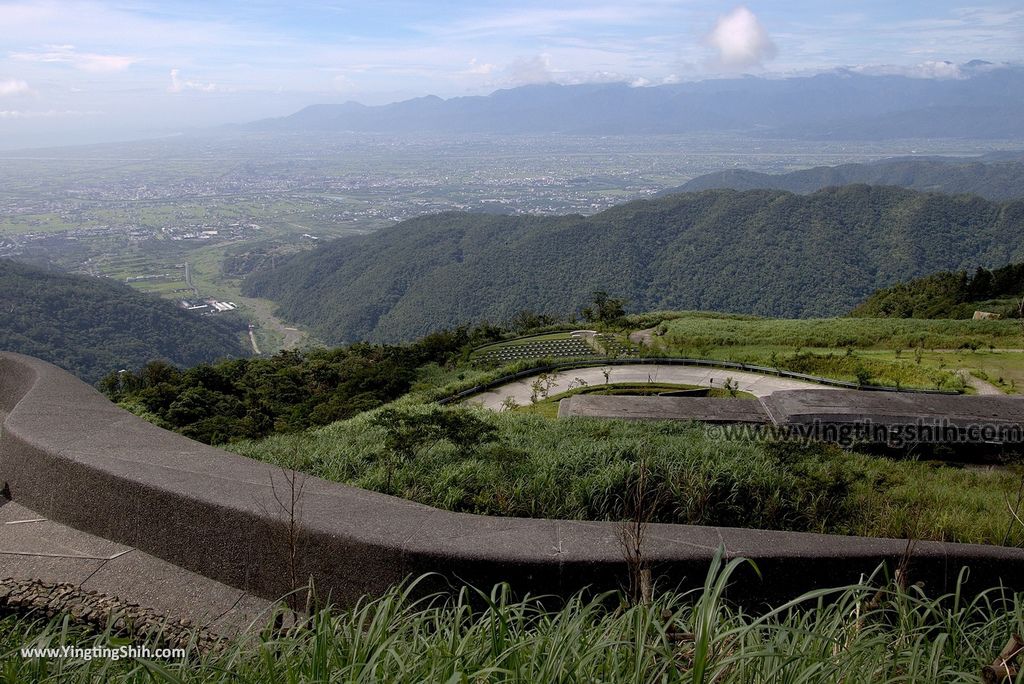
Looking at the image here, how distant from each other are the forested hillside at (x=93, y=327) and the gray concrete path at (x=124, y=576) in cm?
3395

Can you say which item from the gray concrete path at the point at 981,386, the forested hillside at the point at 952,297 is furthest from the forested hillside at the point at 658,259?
the gray concrete path at the point at 981,386

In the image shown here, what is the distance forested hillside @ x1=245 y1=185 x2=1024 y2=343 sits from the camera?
6931cm

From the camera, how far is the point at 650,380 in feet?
42.8

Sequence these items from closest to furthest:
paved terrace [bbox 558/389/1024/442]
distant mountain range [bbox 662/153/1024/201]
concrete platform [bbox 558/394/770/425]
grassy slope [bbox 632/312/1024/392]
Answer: paved terrace [bbox 558/389/1024/442], concrete platform [bbox 558/394/770/425], grassy slope [bbox 632/312/1024/392], distant mountain range [bbox 662/153/1024/201]

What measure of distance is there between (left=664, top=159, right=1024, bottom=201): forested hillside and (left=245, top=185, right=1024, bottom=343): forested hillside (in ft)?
235

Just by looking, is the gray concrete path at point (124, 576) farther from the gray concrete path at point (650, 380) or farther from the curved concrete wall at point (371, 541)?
the gray concrete path at point (650, 380)

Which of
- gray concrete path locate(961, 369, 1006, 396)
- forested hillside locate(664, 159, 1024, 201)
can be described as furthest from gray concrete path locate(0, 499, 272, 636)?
forested hillside locate(664, 159, 1024, 201)

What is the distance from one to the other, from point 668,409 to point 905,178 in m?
192

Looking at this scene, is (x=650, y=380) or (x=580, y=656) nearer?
(x=580, y=656)

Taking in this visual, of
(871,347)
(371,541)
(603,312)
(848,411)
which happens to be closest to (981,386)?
(871,347)

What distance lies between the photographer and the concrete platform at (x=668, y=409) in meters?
8.84

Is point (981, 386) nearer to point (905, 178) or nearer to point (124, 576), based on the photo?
point (124, 576)

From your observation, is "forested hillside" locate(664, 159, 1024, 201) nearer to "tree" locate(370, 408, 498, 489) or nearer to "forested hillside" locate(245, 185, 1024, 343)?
"forested hillside" locate(245, 185, 1024, 343)

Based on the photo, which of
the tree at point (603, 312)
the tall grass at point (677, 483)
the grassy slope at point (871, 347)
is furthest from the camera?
the tree at point (603, 312)
